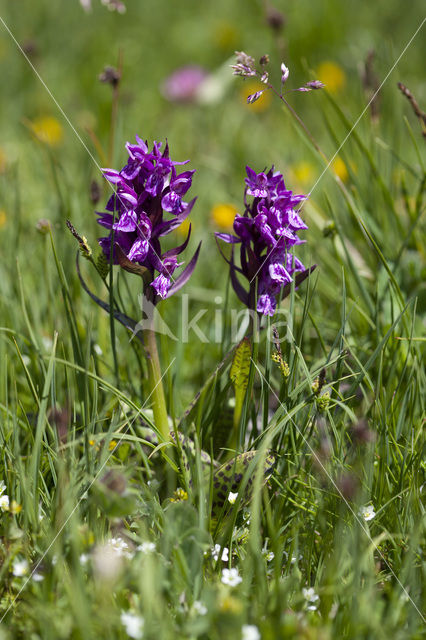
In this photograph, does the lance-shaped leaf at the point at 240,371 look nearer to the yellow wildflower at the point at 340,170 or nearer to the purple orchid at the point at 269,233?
the purple orchid at the point at 269,233

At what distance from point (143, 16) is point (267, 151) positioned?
8.59 feet

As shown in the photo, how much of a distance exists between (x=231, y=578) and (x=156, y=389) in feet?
1.45

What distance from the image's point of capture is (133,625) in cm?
96

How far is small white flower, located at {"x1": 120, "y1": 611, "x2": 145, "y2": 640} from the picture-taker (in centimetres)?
95

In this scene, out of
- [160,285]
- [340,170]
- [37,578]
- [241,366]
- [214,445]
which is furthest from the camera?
[340,170]

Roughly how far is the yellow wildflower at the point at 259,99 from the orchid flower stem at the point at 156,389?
3.10 metres

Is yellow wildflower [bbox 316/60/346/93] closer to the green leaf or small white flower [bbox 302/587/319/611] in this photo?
the green leaf

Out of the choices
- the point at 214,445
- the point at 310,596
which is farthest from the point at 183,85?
the point at 310,596

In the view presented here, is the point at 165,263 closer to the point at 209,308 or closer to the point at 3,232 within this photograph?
the point at 209,308

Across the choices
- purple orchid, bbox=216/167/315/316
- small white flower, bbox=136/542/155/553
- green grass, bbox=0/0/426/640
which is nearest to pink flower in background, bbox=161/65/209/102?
green grass, bbox=0/0/426/640

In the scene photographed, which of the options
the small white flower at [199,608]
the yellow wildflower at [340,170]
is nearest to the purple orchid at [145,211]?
the small white flower at [199,608]

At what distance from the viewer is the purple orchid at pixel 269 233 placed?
4.49 ft

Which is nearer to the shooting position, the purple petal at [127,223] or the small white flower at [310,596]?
the small white flower at [310,596]

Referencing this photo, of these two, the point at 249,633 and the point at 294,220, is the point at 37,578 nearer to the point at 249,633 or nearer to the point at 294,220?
the point at 249,633
